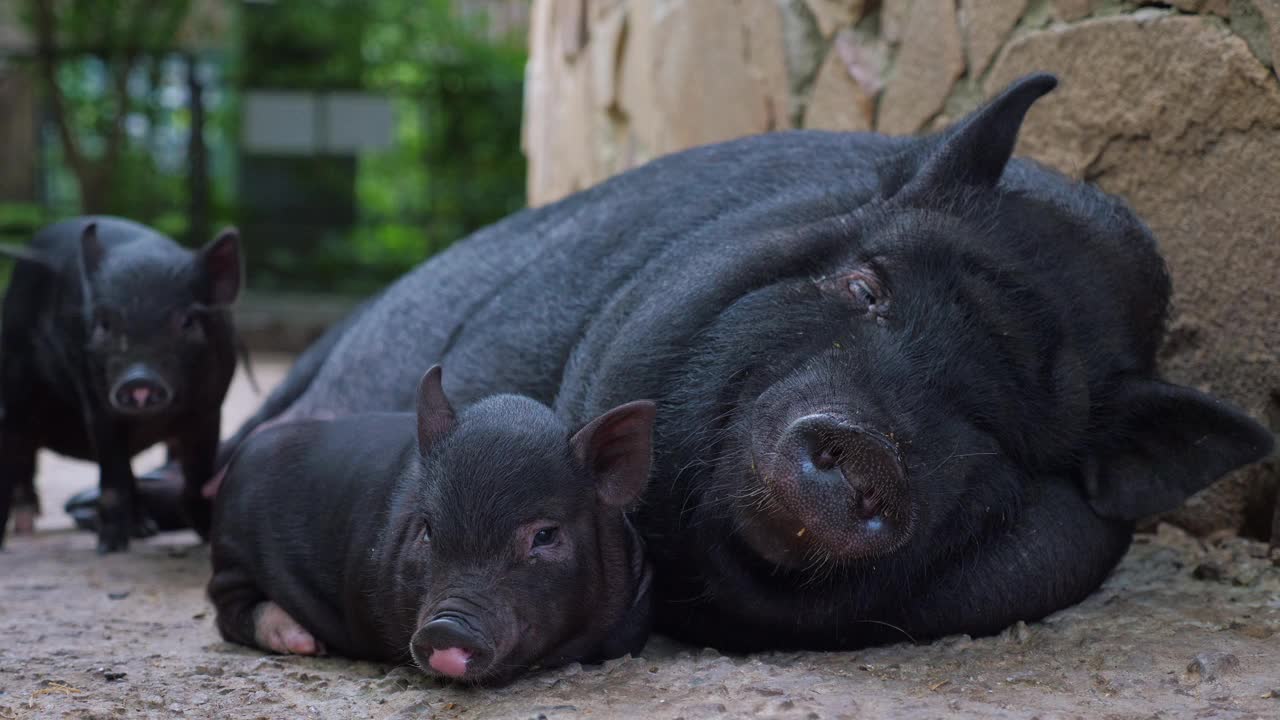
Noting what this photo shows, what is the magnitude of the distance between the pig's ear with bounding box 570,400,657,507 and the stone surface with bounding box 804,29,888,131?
1991 millimetres

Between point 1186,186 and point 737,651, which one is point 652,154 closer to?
point 1186,186

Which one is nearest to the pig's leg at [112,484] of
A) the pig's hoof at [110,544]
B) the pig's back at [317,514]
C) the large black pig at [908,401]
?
the pig's hoof at [110,544]

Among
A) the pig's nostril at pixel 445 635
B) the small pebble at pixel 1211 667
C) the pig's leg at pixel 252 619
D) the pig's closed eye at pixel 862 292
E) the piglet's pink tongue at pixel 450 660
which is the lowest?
the pig's leg at pixel 252 619

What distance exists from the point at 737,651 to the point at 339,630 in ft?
2.38

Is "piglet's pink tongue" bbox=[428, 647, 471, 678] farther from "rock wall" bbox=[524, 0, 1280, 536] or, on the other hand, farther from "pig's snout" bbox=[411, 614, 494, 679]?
"rock wall" bbox=[524, 0, 1280, 536]

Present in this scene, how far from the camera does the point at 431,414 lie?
2445mm

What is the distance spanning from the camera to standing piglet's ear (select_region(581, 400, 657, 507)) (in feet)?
7.95

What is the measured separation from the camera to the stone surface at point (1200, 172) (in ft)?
9.88

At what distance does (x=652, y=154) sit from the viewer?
5.52m

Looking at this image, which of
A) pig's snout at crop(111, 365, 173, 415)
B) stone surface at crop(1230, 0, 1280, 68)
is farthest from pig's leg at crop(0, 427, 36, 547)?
stone surface at crop(1230, 0, 1280, 68)

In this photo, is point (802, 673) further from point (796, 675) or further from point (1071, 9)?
point (1071, 9)

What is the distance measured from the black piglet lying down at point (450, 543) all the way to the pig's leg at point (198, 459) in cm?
123

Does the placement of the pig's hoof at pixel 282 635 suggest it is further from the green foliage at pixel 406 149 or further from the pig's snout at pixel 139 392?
the green foliage at pixel 406 149

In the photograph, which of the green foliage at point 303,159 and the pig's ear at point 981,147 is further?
the green foliage at point 303,159
